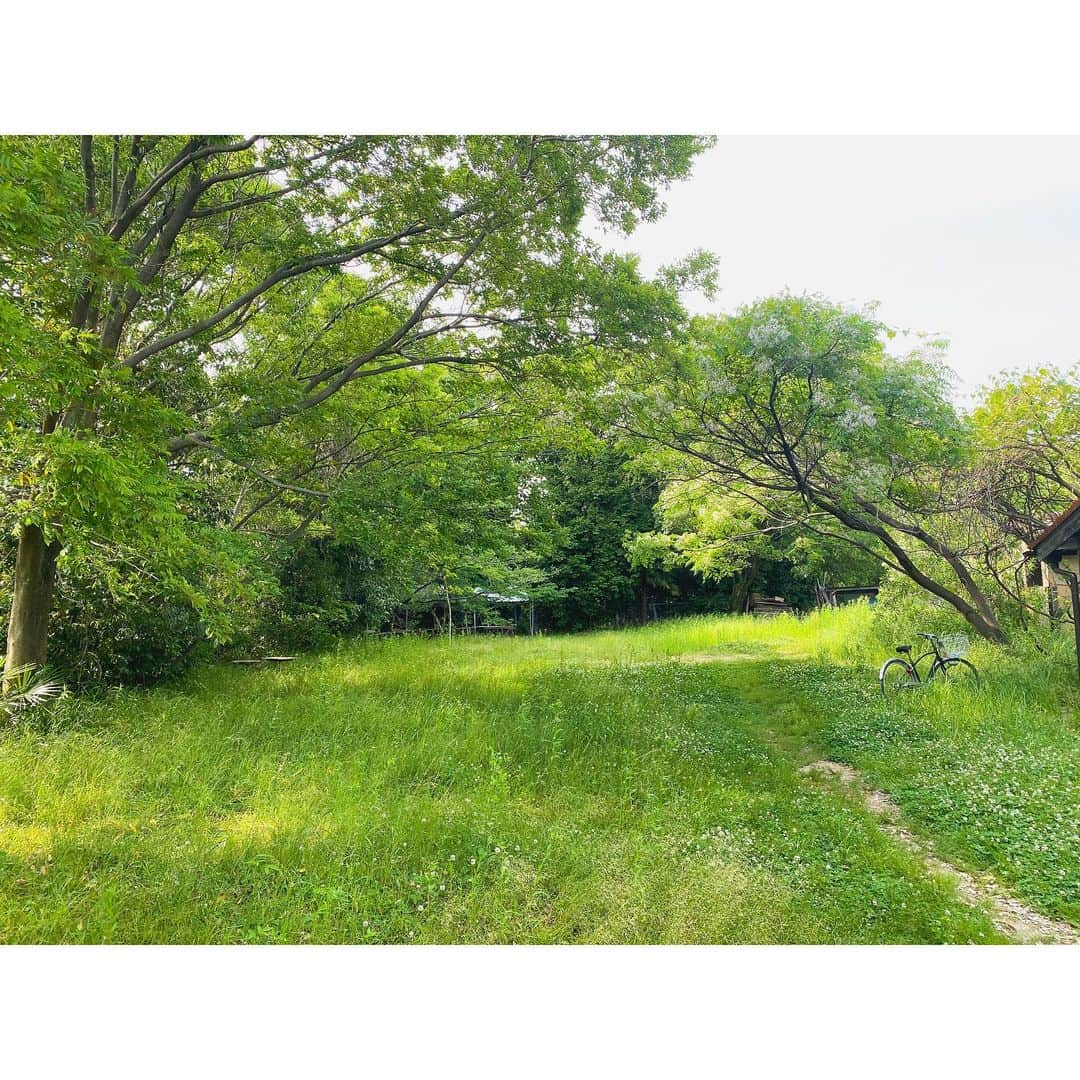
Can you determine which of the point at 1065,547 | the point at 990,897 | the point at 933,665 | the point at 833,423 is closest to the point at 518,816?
the point at 990,897

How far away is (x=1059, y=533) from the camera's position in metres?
4.49

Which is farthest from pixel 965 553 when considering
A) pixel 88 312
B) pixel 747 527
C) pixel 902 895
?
pixel 88 312

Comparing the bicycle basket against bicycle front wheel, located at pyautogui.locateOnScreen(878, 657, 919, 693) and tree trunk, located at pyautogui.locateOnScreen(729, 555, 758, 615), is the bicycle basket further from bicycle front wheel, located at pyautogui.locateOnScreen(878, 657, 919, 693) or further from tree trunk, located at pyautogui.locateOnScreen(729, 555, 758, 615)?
tree trunk, located at pyautogui.locateOnScreen(729, 555, 758, 615)

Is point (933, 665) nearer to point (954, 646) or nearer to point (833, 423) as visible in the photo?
point (954, 646)

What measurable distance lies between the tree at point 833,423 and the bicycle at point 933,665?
2.64ft

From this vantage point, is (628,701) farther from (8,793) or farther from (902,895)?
(8,793)

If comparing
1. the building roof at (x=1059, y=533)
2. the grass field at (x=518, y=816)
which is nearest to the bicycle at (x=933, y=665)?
the grass field at (x=518, y=816)

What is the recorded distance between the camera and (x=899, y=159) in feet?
11.4

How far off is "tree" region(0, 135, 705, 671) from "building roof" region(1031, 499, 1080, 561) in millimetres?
3170

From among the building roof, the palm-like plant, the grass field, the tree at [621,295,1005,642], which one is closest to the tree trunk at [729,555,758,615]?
the tree at [621,295,1005,642]

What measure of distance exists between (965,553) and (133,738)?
299 inches

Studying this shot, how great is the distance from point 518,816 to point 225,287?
4.98 metres

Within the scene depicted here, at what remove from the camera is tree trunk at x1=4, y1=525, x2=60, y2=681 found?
4.38 m

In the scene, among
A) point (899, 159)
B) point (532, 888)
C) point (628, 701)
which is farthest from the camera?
point (628, 701)
